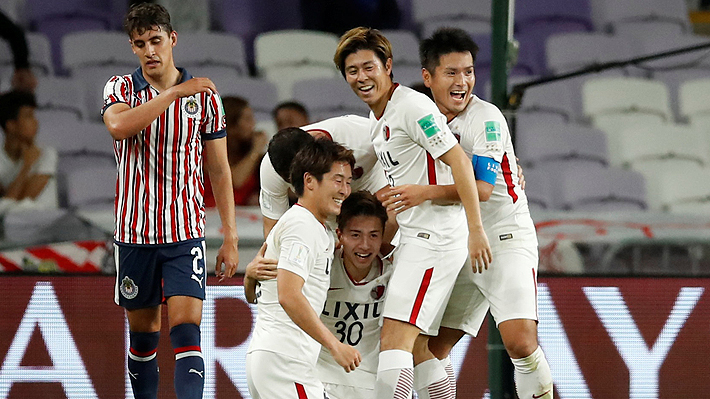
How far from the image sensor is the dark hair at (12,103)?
21.4 feet

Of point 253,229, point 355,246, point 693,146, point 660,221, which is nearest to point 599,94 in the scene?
point 693,146

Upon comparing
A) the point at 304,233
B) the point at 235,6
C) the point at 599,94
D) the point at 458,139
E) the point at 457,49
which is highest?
the point at 235,6

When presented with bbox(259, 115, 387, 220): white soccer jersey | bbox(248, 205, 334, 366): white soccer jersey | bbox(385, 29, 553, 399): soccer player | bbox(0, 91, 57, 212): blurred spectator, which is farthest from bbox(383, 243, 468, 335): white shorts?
bbox(0, 91, 57, 212): blurred spectator

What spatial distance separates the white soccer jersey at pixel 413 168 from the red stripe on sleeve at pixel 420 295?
106 mm

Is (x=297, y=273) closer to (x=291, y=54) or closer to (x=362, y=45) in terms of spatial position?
(x=362, y=45)

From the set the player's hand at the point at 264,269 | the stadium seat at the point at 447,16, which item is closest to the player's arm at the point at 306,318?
the player's hand at the point at 264,269

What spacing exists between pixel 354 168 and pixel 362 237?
41cm

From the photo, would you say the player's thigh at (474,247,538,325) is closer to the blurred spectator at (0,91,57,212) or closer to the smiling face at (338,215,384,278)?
the smiling face at (338,215,384,278)

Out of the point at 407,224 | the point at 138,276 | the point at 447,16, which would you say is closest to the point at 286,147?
the point at 407,224

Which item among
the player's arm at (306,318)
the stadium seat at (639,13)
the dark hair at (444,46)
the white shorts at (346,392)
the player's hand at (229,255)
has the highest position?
the stadium seat at (639,13)

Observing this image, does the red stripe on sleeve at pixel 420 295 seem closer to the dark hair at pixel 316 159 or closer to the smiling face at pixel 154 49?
the dark hair at pixel 316 159

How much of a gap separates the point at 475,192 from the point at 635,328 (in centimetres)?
172

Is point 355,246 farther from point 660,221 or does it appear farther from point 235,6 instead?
point 235,6

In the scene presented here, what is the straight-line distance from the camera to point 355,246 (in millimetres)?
3883
